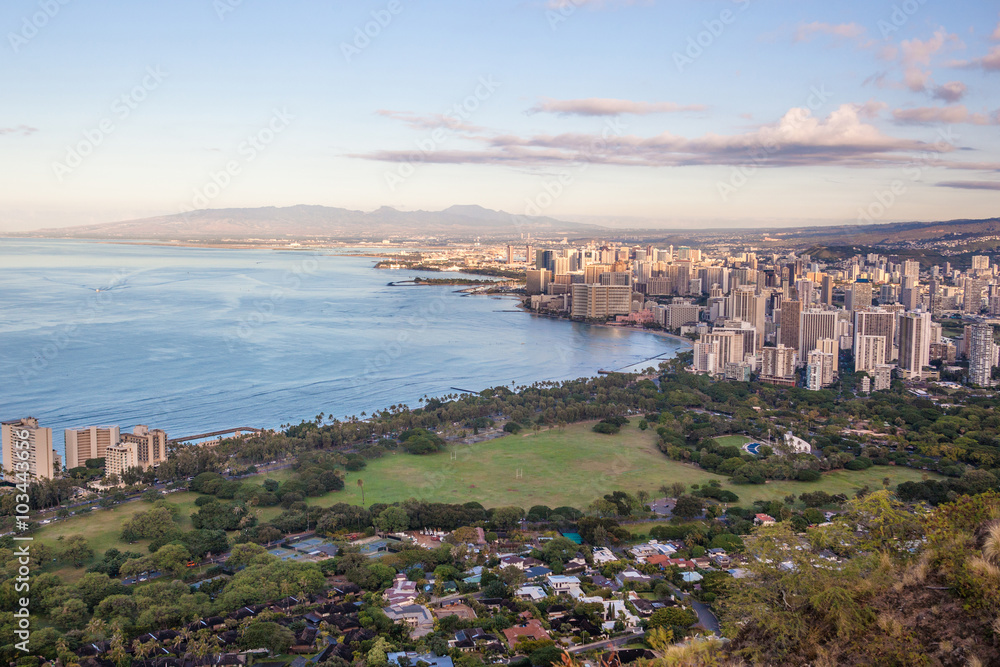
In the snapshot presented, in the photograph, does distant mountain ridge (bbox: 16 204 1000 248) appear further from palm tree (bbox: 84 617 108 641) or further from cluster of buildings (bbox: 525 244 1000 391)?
palm tree (bbox: 84 617 108 641)

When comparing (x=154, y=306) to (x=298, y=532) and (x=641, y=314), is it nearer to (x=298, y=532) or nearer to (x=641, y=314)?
(x=641, y=314)

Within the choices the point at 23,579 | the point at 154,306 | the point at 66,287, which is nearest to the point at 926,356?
the point at 23,579

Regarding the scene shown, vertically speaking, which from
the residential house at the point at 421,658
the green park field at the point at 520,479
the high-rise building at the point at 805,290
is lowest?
the green park field at the point at 520,479

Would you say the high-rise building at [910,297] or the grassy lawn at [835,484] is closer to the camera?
the grassy lawn at [835,484]

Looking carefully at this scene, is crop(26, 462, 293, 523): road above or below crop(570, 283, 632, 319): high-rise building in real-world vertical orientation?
below

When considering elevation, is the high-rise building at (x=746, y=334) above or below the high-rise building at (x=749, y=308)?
below

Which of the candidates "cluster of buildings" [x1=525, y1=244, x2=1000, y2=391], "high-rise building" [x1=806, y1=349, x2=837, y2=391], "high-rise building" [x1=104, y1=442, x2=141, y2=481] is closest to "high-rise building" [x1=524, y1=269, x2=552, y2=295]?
"cluster of buildings" [x1=525, y1=244, x2=1000, y2=391]

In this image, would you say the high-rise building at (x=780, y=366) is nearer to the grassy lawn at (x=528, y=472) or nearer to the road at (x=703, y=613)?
the grassy lawn at (x=528, y=472)

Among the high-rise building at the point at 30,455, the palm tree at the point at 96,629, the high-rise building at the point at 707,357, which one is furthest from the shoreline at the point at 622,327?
the palm tree at the point at 96,629
